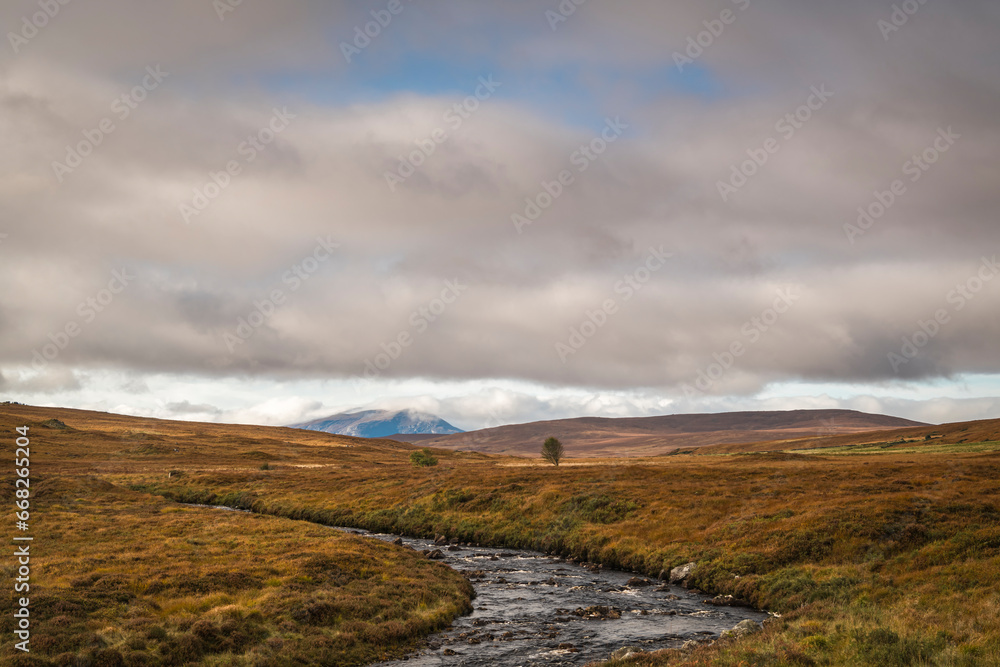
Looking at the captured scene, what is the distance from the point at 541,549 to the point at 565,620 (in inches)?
932

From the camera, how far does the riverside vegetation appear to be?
23.6 metres

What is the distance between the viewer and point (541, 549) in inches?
2162

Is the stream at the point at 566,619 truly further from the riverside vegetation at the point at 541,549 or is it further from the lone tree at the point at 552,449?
the lone tree at the point at 552,449

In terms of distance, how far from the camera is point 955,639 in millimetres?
20516

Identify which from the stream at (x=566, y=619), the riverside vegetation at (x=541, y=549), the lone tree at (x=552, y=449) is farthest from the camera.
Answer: the lone tree at (x=552, y=449)

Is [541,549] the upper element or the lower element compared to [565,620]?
lower

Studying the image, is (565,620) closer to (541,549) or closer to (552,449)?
(541,549)

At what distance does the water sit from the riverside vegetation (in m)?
2.08

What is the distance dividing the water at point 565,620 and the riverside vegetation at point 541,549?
2084 millimetres

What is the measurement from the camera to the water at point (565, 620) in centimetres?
2669

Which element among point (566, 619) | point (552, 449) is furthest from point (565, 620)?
point (552, 449)

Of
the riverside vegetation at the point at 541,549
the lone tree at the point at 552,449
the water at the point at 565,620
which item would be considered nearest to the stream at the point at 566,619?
the water at the point at 565,620

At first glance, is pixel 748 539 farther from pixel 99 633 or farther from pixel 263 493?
pixel 263 493

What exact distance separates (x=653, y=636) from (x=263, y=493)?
2930 inches
